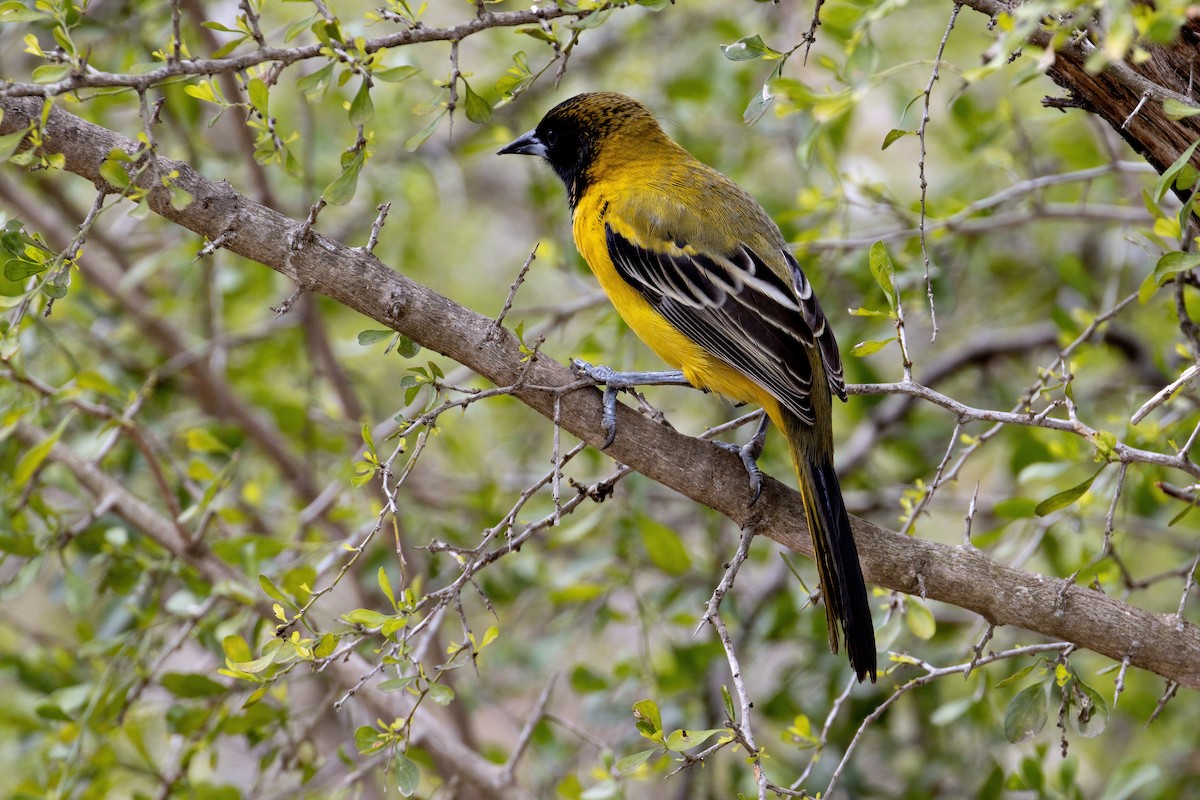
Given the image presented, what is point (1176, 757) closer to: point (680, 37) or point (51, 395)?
point (680, 37)

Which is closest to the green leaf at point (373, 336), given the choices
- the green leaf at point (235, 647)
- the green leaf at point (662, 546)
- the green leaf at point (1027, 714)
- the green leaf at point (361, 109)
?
the green leaf at point (361, 109)

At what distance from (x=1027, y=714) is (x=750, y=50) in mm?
1583

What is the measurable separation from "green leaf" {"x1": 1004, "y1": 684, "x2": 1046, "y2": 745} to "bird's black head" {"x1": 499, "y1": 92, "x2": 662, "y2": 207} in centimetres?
227

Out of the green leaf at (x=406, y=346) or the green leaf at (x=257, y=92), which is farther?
the green leaf at (x=406, y=346)

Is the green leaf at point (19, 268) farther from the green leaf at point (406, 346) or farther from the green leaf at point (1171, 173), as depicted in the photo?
the green leaf at point (1171, 173)

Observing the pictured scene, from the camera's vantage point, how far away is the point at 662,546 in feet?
13.1

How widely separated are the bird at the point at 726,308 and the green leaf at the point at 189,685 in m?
1.53

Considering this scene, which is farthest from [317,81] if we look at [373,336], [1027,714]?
[1027,714]

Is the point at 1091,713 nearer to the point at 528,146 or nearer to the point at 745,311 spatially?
the point at 745,311

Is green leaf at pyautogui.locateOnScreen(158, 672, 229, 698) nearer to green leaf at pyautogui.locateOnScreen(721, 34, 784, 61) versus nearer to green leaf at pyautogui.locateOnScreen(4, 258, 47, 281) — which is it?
green leaf at pyautogui.locateOnScreen(4, 258, 47, 281)

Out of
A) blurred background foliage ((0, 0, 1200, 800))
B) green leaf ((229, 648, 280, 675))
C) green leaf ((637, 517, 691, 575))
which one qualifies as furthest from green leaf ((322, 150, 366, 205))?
green leaf ((637, 517, 691, 575))

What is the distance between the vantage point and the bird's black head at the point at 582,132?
4074mm

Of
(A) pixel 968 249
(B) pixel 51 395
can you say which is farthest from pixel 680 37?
(B) pixel 51 395

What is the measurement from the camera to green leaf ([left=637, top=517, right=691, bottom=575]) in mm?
3969
